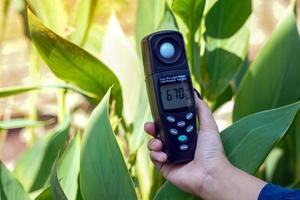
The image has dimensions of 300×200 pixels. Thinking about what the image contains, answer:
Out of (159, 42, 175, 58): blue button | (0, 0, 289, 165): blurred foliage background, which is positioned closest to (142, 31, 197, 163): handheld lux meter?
(159, 42, 175, 58): blue button

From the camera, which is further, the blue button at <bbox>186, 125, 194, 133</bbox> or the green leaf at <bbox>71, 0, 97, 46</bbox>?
the green leaf at <bbox>71, 0, 97, 46</bbox>

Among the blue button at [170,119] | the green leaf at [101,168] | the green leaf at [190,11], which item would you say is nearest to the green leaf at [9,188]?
the green leaf at [101,168]

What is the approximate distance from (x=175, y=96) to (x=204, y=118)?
5 centimetres

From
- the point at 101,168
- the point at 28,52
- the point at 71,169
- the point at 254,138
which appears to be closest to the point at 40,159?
the point at 71,169

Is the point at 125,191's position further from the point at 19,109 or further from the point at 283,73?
the point at 19,109

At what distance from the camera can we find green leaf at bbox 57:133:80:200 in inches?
36.7

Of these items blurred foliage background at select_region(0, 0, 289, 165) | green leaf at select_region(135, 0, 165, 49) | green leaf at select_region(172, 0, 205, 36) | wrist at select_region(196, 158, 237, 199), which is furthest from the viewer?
blurred foliage background at select_region(0, 0, 289, 165)

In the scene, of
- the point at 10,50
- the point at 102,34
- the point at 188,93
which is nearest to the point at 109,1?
the point at 10,50

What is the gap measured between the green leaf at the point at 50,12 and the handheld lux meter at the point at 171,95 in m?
0.21

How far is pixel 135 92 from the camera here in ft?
3.79

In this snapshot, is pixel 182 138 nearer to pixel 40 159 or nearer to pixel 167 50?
pixel 167 50

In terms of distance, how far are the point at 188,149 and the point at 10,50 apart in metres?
1.15

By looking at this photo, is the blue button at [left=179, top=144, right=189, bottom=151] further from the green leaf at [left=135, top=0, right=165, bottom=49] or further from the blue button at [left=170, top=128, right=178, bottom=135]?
the green leaf at [left=135, top=0, right=165, bottom=49]

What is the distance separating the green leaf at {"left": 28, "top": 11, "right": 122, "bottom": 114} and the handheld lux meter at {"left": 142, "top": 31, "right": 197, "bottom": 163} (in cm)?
13
